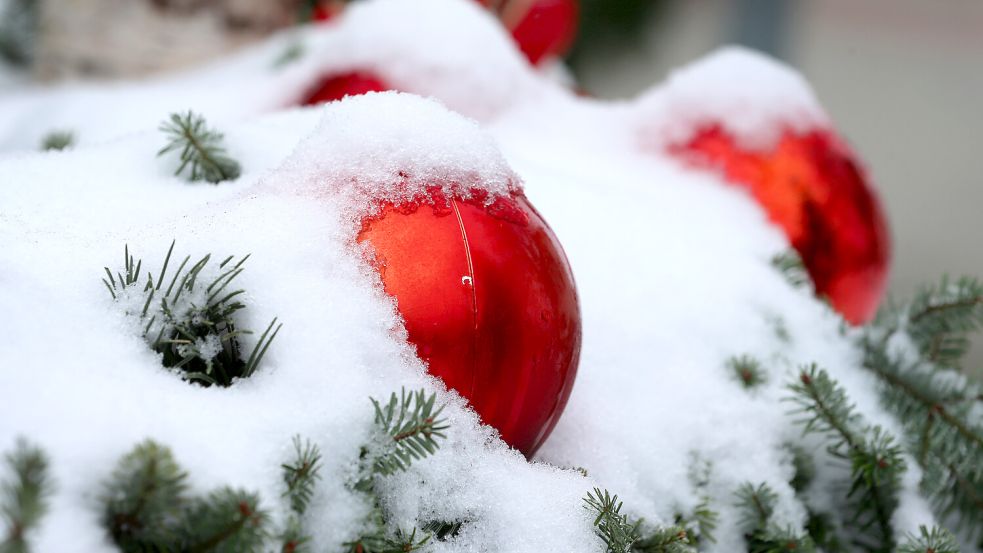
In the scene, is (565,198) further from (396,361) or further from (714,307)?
(396,361)

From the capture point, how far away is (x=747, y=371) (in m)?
0.96

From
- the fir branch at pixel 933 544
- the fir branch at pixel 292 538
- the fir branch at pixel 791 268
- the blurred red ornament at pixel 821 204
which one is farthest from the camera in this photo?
the blurred red ornament at pixel 821 204

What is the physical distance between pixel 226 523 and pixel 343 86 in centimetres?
95

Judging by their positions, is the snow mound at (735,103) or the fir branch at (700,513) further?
the snow mound at (735,103)

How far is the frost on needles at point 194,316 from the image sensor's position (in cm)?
64

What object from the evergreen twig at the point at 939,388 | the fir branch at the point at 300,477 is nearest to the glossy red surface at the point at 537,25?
the evergreen twig at the point at 939,388

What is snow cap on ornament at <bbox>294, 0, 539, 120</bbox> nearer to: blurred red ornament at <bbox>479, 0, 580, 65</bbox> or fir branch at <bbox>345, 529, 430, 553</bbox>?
blurred red ornament at <bbox>479, 0, 580, 65</bbox>

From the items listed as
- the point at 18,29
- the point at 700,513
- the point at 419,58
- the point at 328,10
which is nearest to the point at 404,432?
the point at 700,513

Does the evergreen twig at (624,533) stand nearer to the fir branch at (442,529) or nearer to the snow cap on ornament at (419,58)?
→ the fir branch at (442,529)

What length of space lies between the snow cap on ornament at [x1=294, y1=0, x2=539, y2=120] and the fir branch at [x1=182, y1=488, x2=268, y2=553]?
0.87m

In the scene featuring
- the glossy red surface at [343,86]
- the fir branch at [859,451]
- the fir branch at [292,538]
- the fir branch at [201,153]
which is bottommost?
the fir branch at [292,538]

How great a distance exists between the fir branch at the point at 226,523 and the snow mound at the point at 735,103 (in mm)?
1018

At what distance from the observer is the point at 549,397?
2.41 feet

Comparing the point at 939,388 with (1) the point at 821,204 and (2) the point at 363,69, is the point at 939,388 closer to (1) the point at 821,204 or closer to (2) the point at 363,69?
(1) the point at 821,204
